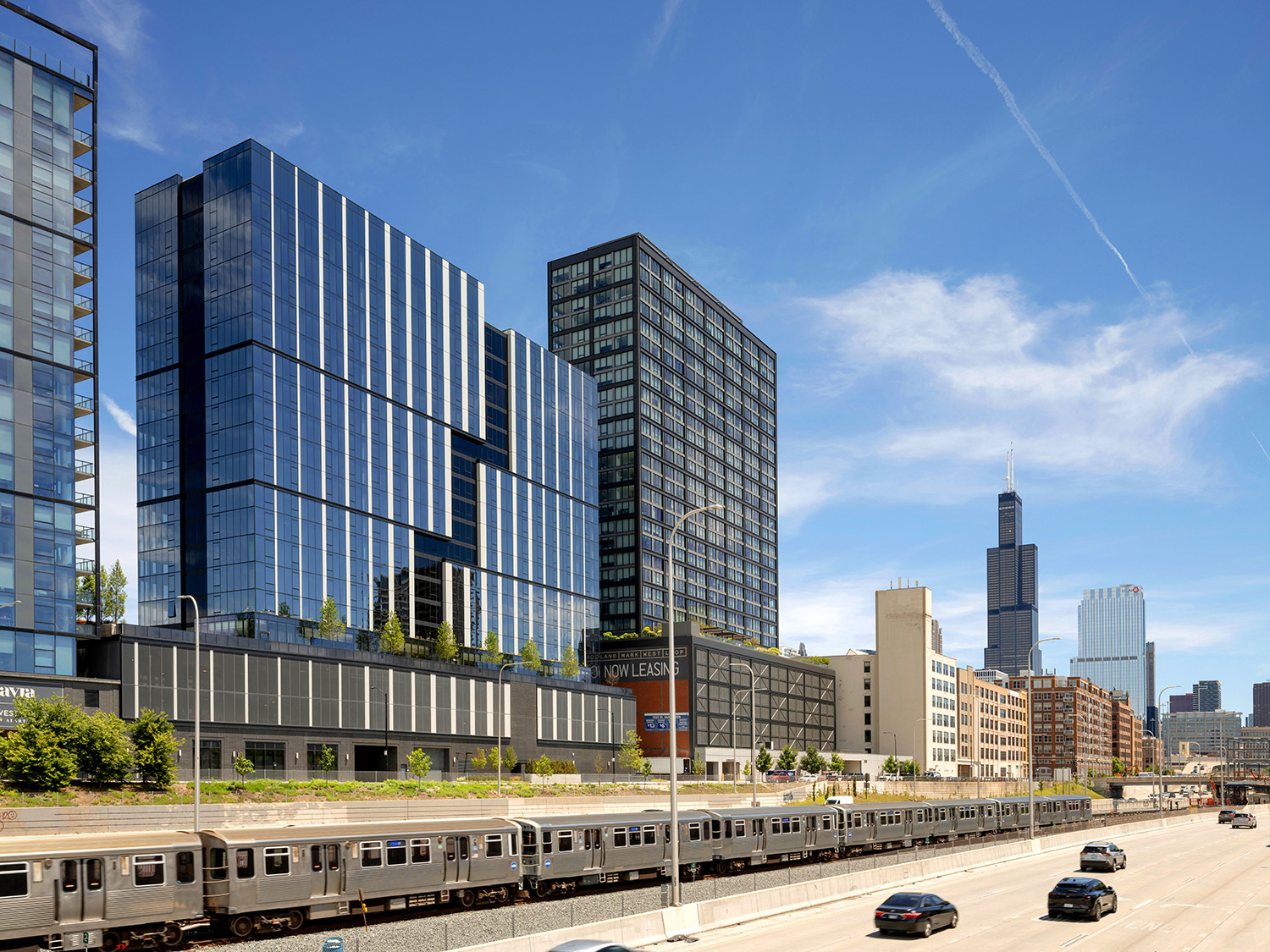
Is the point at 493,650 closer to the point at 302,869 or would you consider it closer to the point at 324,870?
the point at 324,870

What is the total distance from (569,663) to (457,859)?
89740 mm

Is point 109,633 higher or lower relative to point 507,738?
higher

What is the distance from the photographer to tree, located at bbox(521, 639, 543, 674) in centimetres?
11782

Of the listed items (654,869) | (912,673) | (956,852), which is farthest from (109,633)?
(912,673)

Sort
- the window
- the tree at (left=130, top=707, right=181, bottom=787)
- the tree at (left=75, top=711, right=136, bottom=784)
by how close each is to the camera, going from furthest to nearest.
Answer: the tree at (left=130, top=707, right=181, bottom=787) < the tree at (left=75, top=711, right=136, bottom=784) < the window

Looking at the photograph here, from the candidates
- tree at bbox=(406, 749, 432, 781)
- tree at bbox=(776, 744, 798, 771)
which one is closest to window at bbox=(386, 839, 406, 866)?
tree at bbox=(406, 749, 432, 781)

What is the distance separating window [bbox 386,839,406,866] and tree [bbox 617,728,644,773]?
89.9 m

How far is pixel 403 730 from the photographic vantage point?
316 ft

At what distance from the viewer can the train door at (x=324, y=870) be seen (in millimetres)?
32719

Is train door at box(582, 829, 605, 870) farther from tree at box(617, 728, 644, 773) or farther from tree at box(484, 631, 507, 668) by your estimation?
tree at box(617, 728, 644, 773)

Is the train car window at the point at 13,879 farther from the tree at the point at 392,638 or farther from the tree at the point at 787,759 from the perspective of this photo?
the tree at the point at 787,759

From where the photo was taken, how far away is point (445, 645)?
105 m

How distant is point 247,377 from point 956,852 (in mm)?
66420

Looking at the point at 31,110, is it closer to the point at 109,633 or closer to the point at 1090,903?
the point at 109,633
